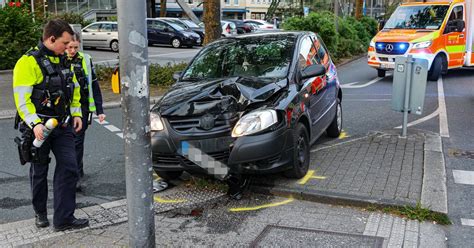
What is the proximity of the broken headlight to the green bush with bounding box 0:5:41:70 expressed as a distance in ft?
39.3

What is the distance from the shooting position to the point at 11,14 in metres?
15.1

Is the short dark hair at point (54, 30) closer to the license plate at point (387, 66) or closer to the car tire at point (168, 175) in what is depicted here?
the car tire at point (168, 175)

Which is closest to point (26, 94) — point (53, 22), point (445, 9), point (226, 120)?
point (53, 22)

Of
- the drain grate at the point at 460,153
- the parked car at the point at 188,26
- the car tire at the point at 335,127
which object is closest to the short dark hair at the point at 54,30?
the car tire at the point at 335,127

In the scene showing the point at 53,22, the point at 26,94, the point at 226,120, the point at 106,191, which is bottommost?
the point at 106,191

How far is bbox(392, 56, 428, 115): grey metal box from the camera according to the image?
6.97m

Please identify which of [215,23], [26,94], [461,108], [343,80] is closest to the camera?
[26,94]

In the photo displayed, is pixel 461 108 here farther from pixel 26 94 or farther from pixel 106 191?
Result: pixel 26 94

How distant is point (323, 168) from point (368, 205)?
45.6 inches

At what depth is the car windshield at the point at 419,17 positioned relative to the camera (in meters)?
14.1

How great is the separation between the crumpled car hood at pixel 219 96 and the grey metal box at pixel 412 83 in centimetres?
243

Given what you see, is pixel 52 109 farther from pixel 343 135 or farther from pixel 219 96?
pixel 343 135

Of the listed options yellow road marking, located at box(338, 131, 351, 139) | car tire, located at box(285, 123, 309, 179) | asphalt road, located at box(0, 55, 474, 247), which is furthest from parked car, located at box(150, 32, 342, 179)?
yellow road marking, located at box(338, 131, 351, 139)

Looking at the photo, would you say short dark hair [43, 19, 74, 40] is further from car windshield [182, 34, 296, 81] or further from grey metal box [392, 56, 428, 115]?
grey metal box [392, 56, 428, 115]
